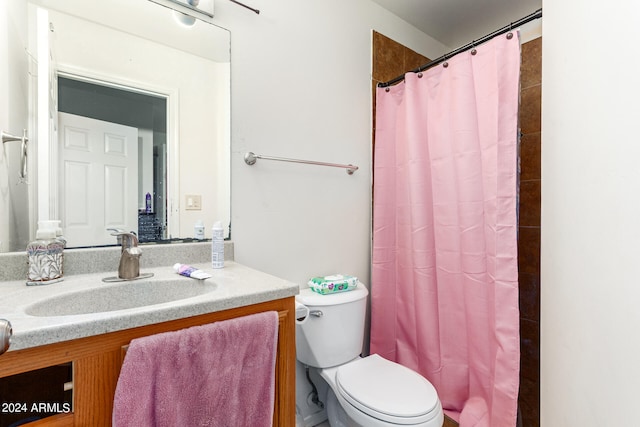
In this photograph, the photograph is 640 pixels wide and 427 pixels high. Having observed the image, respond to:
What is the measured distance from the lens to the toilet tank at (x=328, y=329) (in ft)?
4.47

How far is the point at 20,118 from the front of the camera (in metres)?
0.96

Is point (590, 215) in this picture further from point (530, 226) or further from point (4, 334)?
point (4, 334)

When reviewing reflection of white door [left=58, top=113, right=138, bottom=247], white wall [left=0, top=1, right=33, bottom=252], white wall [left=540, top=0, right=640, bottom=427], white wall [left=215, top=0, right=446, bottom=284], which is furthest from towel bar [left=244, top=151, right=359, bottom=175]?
white wall [left=540, top=0, right=640, bottom=427]

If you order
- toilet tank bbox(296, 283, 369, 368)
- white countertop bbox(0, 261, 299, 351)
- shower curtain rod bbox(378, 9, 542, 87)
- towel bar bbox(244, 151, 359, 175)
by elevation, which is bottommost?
toilet tank bbox(296, 283, 369, 368)

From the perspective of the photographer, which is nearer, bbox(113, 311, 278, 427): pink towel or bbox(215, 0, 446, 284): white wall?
bbox(113, 311, 278, 427): pink towel

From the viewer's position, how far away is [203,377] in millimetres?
725

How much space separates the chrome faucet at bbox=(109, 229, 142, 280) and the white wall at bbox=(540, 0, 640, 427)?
1.36 metres

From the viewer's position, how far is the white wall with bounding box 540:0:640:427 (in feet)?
2.44

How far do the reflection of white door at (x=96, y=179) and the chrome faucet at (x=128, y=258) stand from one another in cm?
13

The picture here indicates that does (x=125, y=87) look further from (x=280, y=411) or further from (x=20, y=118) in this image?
(x=280, y=411)

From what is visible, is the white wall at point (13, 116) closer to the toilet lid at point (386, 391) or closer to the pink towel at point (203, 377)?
the pink towel at point (203, 377)

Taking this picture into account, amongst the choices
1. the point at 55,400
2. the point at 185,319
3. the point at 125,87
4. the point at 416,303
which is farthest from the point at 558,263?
the point at 125,87

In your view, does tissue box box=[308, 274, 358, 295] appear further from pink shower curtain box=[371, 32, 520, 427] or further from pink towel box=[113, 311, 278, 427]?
pink towel box=[113, 311, 278, 427]

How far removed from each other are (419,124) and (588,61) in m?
0.82
